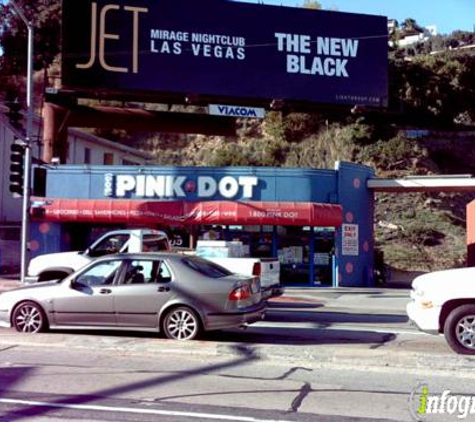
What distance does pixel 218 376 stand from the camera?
8234 mm

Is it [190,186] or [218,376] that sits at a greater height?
[190,186]

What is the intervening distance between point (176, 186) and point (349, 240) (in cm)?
741

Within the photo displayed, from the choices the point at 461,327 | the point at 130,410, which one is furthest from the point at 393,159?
the point at 130,410

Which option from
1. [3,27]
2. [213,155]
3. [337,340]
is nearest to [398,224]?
[213,155]

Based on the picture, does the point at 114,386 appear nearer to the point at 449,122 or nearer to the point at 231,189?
the point at 231,189

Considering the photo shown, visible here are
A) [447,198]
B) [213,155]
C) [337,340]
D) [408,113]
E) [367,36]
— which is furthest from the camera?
[213,155]

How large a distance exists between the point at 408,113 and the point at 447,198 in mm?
7299

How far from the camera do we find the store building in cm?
2700

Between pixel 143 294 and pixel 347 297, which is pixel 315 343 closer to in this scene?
pixel 143 294

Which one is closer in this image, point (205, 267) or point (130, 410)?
point (130, 410)


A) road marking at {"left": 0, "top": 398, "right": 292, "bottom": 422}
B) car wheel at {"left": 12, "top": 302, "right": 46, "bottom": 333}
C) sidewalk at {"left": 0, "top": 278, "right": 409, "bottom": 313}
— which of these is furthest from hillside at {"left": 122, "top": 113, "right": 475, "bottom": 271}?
road marking at {"left": 0, "top": 398, "right": 292, "bottom": 422}

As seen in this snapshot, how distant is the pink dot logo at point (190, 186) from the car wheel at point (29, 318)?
16.9 metres

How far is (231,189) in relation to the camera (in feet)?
90.9

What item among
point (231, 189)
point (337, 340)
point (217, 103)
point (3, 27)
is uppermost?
point (3, 27)
